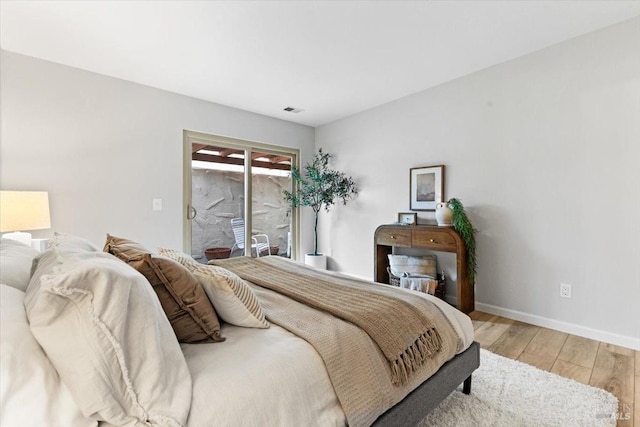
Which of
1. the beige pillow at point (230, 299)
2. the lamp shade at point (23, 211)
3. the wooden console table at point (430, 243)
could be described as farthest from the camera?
the wooden console table at point (430, 243)

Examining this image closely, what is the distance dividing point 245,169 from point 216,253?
1233 mm

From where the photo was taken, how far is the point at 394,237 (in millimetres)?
3465

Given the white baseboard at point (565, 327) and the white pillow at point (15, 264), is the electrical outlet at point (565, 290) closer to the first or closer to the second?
the white baseboard at point (565, 327)

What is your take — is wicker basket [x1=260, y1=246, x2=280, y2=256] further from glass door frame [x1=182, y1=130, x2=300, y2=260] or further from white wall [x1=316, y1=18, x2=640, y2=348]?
white wall [x1=316, y1=18, x2=640, y2=348]

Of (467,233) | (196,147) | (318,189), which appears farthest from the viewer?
(318,189)

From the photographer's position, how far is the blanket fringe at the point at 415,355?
1.20 meters

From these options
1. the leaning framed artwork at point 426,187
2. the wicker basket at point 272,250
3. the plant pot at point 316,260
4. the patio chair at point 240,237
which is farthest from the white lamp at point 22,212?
the leaning framed artwork at point 426,187

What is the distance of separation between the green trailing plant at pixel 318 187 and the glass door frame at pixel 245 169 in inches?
9.0

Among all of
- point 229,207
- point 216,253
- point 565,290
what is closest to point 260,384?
point 565,290

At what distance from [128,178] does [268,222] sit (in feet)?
6.28

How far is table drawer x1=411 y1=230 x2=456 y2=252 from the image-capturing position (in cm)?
296

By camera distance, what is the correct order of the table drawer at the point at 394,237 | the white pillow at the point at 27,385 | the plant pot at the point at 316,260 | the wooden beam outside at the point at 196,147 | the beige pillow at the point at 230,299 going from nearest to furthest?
1. the white pillow at the point at 27,385
2. the beige pillow at the point at 230,299
3. the table drawer at the point at 394,237
4. the wooden beam outside at the point at 196,147
5. the plant pot at the point at 316,260

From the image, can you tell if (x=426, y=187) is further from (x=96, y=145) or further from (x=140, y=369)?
(x=96, y=145)

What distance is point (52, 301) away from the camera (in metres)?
0.72
